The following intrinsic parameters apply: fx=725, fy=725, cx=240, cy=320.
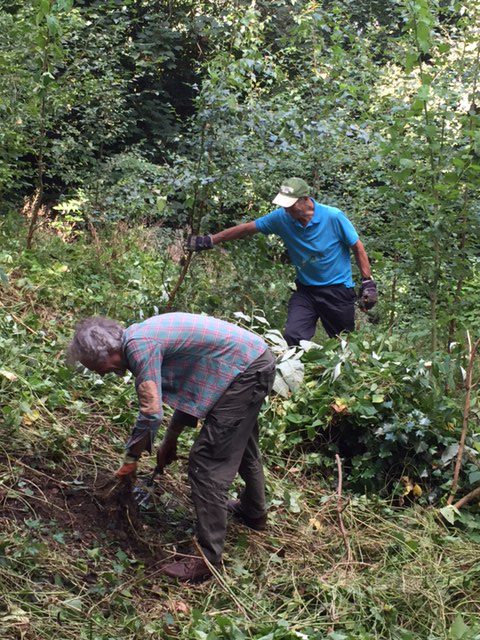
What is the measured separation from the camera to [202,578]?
3490 millimetres

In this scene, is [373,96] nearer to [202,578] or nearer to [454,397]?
[454,397]

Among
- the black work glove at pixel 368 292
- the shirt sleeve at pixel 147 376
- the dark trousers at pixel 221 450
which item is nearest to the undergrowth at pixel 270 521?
the dark trousers at pixel 221 450

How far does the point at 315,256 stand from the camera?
5699 millimetres

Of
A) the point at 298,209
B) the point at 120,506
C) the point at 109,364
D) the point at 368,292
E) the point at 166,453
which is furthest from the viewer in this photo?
the point at 368,292

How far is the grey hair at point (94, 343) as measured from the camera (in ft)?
10.4

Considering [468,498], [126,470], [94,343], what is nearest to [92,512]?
[126,470]

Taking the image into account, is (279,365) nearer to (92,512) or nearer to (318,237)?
(318,237)

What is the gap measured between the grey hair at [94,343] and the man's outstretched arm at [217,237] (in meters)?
2.32

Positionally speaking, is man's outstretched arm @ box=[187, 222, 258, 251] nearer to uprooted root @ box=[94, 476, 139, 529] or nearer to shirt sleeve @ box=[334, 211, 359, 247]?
shirt sleeve @ box=[334, 211, 359, 247]

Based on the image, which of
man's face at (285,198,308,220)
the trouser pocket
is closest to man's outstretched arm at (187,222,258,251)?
man's face at (285,198,308,220)

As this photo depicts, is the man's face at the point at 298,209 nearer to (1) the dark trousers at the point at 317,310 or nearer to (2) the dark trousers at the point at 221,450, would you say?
(1) the dark trousers at the point at 317,310

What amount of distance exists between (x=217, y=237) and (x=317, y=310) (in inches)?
40.4

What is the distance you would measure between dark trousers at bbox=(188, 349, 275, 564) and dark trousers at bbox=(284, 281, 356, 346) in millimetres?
2174

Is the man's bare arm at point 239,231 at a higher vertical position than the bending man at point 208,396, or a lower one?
higher
